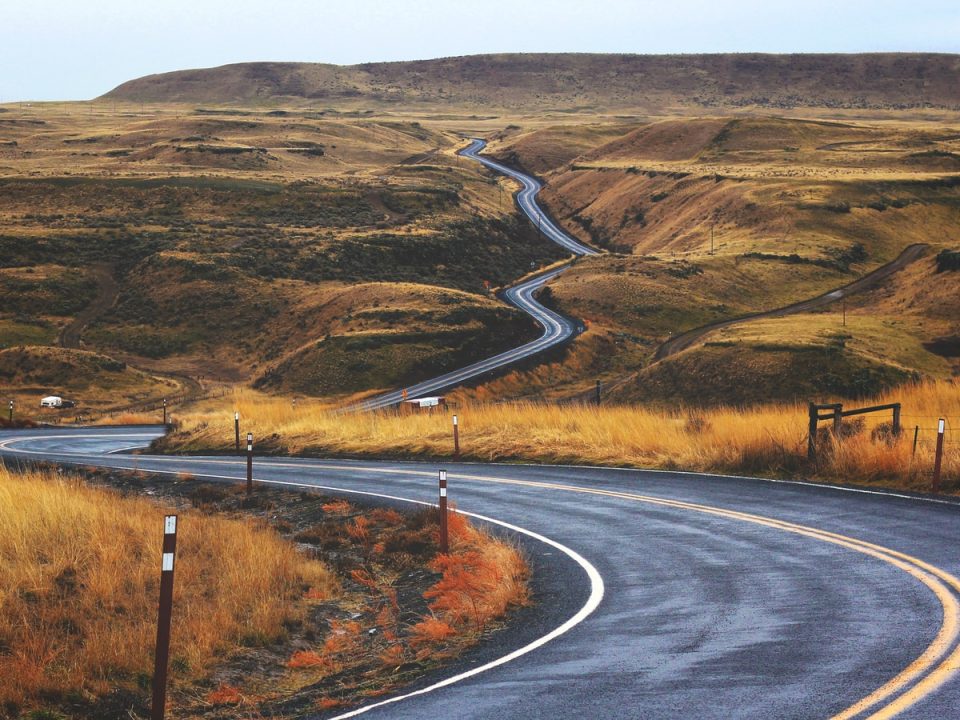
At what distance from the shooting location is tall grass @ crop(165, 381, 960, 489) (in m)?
20.7

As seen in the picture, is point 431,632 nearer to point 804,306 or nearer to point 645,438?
point 645,438

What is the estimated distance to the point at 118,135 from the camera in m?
165

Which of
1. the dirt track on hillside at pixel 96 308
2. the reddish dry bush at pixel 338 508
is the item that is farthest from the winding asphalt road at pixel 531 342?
the reddish dry bush at pixel 338 508

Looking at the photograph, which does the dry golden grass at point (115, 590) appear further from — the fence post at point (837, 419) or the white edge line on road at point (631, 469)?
the fence post at point (837, 419)

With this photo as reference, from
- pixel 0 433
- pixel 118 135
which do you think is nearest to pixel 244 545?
pixel 0 433

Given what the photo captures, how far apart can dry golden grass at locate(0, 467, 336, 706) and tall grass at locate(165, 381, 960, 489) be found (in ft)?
34.1

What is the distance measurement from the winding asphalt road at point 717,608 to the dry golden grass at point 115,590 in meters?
3.09

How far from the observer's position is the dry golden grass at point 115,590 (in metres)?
10.4

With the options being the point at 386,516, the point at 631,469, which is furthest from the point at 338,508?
the point at 631,469

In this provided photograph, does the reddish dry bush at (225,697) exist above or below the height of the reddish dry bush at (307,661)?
above

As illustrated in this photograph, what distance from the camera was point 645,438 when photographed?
26688mm

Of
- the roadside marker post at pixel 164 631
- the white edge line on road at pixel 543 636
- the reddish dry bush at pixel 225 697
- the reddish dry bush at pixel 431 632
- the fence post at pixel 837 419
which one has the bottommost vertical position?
the reddish dry bush at pixel 225 697

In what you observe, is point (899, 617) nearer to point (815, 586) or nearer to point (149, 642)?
point (815, 586)

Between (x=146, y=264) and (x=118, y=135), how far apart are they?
7779cm
